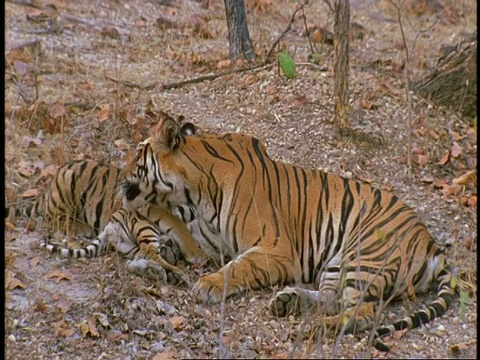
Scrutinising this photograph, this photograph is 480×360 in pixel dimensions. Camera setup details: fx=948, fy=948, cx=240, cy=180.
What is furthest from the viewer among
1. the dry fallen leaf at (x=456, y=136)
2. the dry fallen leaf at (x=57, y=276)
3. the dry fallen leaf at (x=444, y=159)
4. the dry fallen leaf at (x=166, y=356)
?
the dry fallen leaf at (x=456, y=136)

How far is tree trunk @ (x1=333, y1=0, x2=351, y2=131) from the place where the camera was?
709cm

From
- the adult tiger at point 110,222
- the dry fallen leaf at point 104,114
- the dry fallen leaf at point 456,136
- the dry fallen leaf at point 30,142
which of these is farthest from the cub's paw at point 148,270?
the dry fallen leaf at point 456,136

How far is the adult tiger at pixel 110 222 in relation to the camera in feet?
19.9

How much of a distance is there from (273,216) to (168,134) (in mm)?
845

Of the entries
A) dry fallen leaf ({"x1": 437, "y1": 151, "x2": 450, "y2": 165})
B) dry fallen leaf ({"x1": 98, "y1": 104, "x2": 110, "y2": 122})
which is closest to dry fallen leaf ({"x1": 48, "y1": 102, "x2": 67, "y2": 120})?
dry fallen leaf ({"x1": 98, "y1": 104, "x2": 110, "y2": 122})

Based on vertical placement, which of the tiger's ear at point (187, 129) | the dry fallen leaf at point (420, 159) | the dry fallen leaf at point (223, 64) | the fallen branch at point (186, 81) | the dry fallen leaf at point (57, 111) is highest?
the dry fallen leaf at point (223, 64)

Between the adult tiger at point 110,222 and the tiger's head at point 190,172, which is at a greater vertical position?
the tiger's head at point 190,172

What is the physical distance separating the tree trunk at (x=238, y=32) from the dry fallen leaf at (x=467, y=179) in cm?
255

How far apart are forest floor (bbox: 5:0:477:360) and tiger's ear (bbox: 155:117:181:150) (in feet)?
2.66

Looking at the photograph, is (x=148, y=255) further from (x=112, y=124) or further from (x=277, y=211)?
(x=112, y=124)

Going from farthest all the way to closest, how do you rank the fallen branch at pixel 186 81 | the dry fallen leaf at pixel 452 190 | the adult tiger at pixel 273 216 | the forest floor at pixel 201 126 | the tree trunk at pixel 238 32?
1. the tree trunk at pixel 238 32
2. the fallen branch at pixel 186 81
3. the dry fallen leaf at pixel 452 190
4. the adult tiger at pixel 273 216
5. the forest floor at pixel 201 126

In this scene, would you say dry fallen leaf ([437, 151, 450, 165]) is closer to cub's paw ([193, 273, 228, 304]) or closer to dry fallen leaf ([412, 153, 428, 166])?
dry fallen leaf ([412, 153, 428, 166])

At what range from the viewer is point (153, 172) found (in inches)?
241

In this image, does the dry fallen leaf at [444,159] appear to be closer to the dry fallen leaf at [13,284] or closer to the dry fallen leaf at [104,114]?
the dry fallen leaf at [104,114]
